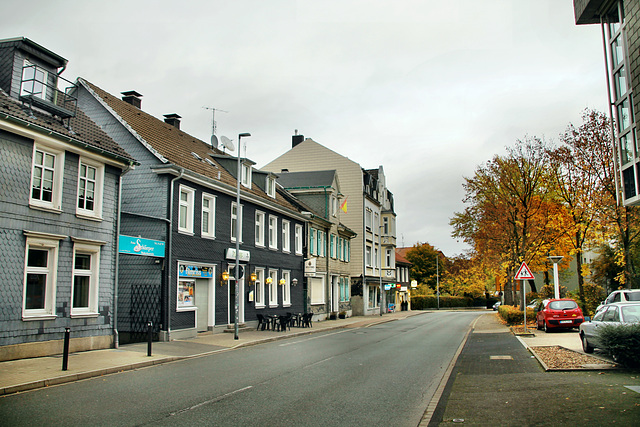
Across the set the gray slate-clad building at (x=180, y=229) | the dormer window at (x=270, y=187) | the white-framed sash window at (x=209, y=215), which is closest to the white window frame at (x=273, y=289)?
the gray slate-clad building at (x=180, y=229)

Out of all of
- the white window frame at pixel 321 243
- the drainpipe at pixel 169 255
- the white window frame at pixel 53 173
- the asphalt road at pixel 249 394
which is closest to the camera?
the asphalt road at pixel 249 394

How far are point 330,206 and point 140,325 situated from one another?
873 inches

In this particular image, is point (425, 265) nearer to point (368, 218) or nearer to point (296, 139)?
point (368, 218)

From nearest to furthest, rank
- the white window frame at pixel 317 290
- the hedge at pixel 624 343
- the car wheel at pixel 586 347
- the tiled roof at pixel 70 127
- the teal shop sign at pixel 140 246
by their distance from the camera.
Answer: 1. the hedge at pixel 624 343
2. the tiled roof at pixel 70 127
3. the car wheel at pixel 586 347
4. the teal shop sign at pixel 140 246
5. the white window frame at pixel 317 290

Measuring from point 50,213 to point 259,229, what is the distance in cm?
1455

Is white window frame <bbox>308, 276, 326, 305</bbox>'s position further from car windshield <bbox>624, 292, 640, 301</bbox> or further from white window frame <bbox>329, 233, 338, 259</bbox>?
car windshield <bbox>624, 292, 640, 301</bbox>

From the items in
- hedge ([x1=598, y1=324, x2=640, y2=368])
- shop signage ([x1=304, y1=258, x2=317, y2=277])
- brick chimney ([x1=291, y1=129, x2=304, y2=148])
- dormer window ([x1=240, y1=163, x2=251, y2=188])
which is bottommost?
hedge ([x1=598, y1=324, x2=640, y2=368])

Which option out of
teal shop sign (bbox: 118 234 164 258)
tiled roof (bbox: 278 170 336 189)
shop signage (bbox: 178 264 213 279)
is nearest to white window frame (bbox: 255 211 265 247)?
shop signage (bbox: 178 264 213 279)

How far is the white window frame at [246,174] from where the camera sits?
27.9 metres

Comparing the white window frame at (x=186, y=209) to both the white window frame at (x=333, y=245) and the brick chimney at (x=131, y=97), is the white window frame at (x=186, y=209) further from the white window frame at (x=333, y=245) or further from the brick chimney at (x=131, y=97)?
the white window frame at (x=333, y=245)

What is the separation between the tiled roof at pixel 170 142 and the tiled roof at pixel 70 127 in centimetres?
366

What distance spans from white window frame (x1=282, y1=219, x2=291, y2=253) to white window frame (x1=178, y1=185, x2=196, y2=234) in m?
10.2

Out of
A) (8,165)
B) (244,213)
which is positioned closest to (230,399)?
(8,165)

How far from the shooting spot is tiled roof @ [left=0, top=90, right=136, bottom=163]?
1444cm
